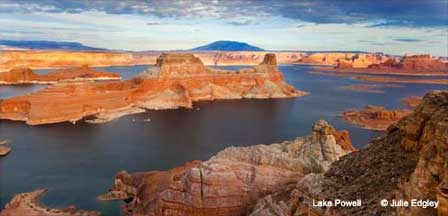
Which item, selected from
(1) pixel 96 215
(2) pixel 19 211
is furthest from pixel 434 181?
(2) pixel 19 211

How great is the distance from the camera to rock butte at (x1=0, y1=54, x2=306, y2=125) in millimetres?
48469

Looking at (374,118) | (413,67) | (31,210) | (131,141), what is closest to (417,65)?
(413,67)

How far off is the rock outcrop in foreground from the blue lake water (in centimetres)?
1321

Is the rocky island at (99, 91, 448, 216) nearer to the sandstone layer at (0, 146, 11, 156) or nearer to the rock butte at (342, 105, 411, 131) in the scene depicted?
the sandstone layer at (0, 146, 11, 156)

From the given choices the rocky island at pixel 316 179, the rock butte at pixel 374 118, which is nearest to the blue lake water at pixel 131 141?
the rock butte at pixel 374 118

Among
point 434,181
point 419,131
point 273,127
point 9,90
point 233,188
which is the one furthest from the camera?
point 9,90

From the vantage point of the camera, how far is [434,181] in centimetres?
840

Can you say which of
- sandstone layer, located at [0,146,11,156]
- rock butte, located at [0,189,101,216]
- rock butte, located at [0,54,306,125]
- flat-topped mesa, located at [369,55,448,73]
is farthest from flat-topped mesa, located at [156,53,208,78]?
flat-topped mesa, located at [369,55,448,73]

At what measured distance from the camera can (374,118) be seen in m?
50.2

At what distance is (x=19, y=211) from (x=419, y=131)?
61.8ft

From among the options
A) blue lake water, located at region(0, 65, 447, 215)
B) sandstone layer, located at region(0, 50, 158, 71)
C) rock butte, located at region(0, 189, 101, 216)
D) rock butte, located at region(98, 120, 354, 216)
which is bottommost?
rock butte, located at region(0, 189, 101, 216)

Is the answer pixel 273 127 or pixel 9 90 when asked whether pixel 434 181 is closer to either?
pixel 273 127

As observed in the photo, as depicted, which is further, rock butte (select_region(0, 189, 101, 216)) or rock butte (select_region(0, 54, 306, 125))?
rock butte (select_region(0, 54, 306, 125))

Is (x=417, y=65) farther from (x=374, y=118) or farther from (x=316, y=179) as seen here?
(x=316, y=179)
